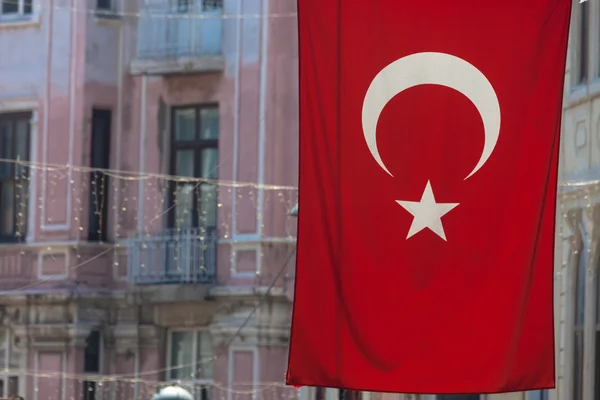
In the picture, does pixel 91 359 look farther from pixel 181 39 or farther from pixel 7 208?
pixel 181 39

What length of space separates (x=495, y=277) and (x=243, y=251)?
16.5 metres

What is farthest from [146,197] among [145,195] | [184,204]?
[184,204]

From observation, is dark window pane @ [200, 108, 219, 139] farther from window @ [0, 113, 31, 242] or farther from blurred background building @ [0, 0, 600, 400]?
window @ [0, 113, 31, 242]

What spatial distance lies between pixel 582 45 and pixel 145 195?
11.0 meters

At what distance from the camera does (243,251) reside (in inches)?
1067

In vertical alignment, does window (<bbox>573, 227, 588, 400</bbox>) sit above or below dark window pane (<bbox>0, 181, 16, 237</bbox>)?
below

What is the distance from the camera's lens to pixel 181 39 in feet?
90.3

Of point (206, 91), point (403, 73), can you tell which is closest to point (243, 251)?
point (206, 91)

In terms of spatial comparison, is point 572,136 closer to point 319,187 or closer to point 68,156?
point 319,187

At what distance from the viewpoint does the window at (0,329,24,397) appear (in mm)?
28109

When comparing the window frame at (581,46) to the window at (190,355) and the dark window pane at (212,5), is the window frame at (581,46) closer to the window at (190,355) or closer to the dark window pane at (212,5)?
the dark window pane at (212,5)

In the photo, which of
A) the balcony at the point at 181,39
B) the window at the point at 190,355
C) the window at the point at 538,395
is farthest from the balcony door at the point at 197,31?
the window at the point at 538,395

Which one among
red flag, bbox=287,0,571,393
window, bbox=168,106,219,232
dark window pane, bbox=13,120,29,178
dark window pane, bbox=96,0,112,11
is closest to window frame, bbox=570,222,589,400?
red flag, bbox=287,0,571,393

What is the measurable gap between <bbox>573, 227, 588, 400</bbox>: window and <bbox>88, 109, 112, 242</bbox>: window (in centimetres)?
1115
